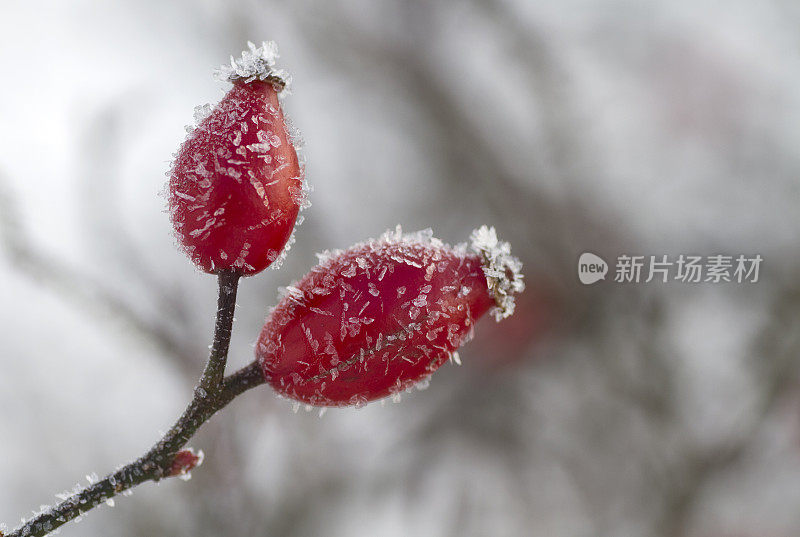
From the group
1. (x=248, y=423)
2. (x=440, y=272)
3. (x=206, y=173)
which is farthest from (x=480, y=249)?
(x=248, y=423)

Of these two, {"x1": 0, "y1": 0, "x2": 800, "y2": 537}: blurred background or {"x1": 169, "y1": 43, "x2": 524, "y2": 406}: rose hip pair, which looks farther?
{"x1": 0, "y1": 0, "x2": 800, "y2": 537}: blurred background

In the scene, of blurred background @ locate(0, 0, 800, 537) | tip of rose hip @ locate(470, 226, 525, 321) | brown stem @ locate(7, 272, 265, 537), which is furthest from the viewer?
blurred background @ locate(0, 0, 800, 537)

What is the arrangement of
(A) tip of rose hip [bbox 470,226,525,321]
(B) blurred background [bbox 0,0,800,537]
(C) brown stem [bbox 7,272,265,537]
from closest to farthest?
(C) brown stem [bbox 7,272,265,537], (A) tip of rose hip [bbox 470,226,525,321], (B) blurred background [bbox 0,0,800,537]

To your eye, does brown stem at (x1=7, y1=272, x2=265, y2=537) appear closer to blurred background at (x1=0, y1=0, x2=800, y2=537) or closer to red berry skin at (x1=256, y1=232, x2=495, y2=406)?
red berry skin at (x1=256, y1=232, x2=495, y2=406)

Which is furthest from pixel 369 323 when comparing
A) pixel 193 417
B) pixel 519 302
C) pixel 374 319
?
pixel 519 302

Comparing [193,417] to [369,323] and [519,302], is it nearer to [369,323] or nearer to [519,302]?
[369,323]

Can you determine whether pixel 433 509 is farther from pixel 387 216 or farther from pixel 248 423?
pixel 387 216

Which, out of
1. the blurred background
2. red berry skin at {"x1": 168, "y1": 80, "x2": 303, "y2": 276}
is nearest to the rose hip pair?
red berry skin at {"x1": 168, "y1": 80, "x2": 303, "y2": 276}
